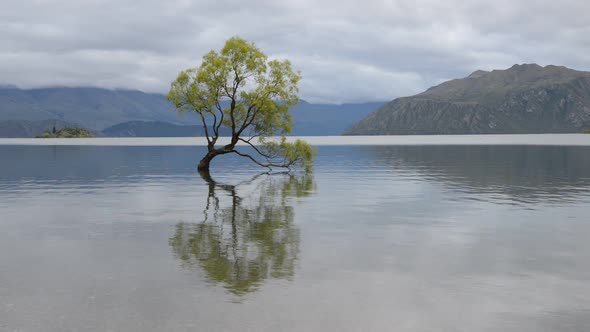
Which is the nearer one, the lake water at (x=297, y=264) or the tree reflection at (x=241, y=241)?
the lake water at (x=297, y=264)

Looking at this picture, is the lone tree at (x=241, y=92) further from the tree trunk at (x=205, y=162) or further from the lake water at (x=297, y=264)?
the lake water at (x=297, y=264)

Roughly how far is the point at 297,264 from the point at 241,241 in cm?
498

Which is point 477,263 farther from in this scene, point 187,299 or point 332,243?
point 187,299

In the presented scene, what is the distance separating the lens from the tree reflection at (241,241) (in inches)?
734

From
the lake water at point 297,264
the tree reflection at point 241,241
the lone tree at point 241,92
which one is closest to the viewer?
the lake water at point 297,264

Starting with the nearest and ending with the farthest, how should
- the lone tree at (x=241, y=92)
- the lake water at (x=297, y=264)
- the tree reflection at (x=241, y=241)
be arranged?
the lake water at (x=297, y=264) < the tree reflection at (x=241, y=241) < the lone tree at (x=241, y=92)

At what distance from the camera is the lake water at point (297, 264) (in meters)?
14.5

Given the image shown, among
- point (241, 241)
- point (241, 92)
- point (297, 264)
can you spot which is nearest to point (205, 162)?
point (241, 92)

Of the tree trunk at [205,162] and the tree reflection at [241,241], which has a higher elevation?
the tree trunk at [205,162]

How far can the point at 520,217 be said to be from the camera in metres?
31.1

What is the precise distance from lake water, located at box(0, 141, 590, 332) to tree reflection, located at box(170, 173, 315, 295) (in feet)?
0.30

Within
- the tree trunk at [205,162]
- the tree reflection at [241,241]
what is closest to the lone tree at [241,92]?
the tree trunk at [205,162]

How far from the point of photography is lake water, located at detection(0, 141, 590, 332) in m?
14.5

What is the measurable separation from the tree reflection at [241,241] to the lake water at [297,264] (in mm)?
92
